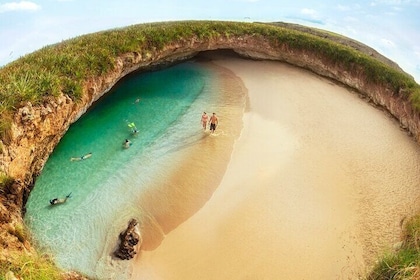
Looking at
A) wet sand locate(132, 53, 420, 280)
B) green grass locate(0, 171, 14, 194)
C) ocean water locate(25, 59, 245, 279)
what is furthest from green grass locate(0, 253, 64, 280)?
green grass locate(0, 171, 14, 194)

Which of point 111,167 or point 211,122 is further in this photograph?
point 211,122

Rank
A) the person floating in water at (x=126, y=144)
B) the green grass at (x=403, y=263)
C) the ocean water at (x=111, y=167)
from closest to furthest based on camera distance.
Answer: the green grass at (x=403, y=263)
the ocean water at (x=111, y=167)
the person floating in water at (x=126, y=144)

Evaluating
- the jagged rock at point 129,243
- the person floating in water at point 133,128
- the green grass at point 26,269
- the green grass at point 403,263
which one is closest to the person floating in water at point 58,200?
the jagged rock at point 129,243

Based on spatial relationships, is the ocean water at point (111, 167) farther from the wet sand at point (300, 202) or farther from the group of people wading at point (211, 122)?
the wet sand at point (300, 202)

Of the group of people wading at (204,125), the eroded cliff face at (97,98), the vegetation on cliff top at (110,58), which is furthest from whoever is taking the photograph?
the group of people wading at (204,125)

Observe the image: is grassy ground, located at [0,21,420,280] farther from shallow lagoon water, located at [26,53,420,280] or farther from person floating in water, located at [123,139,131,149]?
person floating in water, located at [123,139,131,149]

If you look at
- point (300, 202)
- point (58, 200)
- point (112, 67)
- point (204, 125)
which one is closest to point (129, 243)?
point (58, 200)

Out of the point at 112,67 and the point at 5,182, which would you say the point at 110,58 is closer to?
the point at 112,67
